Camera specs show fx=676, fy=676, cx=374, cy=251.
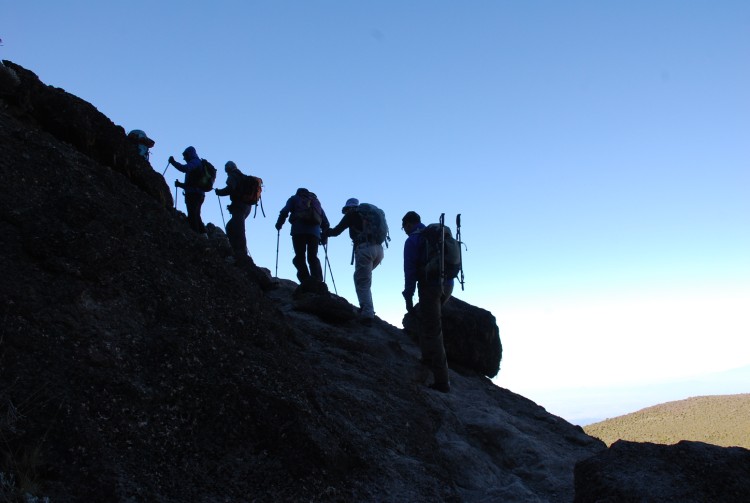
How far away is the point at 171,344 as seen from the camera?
24.4 feet

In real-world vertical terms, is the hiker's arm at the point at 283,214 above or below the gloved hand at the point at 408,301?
above

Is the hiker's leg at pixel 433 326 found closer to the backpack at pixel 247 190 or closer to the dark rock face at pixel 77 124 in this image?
the dark rock face at pixel 77 124

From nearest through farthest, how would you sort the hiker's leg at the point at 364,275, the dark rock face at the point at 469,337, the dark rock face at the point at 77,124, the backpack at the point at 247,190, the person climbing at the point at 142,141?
the dark rock face at the point at 77,124 < the person climbing at the point at 142,141 < the hiker's leg at the point at 364,275 < the dark rock face at the point at 469,337 < the backpack at the point at 247,190

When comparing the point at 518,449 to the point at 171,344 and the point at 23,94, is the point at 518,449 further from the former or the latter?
the point at 23,94

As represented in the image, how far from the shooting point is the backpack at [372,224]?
1538 centimetres

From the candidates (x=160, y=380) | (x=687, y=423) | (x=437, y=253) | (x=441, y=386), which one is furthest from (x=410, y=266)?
(x=687, y=423)

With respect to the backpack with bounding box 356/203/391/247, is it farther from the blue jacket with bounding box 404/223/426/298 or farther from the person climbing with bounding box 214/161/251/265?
the person climbing with bounding box 214/161/251/265

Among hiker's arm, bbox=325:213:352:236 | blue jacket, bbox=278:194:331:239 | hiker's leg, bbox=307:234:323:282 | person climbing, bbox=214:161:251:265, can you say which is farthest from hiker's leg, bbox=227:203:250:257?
hiker's arm, bbox=325:213:352:236

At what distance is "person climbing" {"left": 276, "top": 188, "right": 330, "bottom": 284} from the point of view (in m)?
15.7

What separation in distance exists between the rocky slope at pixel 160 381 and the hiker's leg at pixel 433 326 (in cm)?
103

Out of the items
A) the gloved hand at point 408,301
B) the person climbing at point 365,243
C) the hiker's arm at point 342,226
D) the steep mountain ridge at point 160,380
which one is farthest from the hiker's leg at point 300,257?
the steep mountain ridge at point 160,380

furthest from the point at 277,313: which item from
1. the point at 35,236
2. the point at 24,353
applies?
the point at 24,353

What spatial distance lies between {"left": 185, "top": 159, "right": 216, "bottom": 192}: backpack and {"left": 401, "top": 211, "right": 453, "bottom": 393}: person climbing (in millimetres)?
4780

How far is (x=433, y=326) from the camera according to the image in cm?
1280
